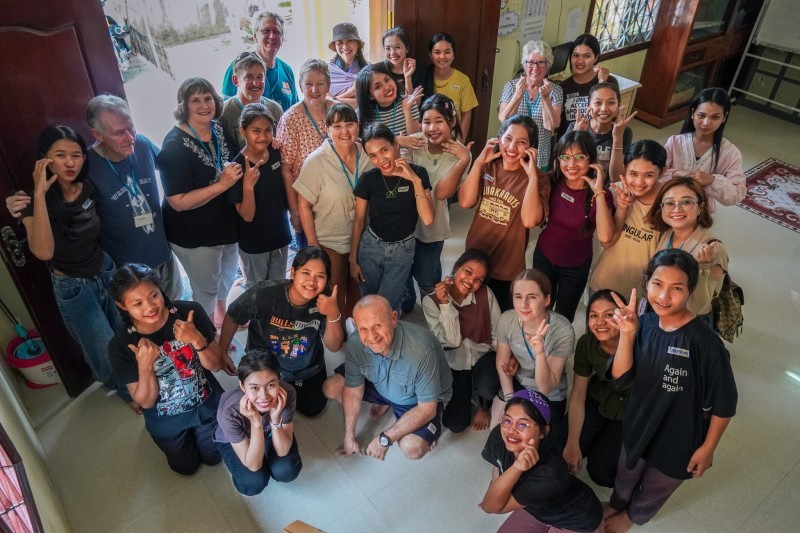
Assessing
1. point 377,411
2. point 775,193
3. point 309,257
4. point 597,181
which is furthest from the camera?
point 775,193

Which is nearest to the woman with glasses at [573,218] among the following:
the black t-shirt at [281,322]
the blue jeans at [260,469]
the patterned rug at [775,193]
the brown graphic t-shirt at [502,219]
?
the brown graphic t-shirt at [502,219]

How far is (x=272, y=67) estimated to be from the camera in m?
3.52

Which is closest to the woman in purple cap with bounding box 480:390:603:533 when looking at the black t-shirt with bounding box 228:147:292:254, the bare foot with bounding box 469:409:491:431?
the bare foot with bounding box 469:409:491:431

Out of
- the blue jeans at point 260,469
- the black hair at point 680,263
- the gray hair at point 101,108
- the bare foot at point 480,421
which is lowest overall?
the bare foot at point 480,421

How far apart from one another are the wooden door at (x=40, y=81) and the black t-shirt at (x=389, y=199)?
1.32m

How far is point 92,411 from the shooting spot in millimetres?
3043

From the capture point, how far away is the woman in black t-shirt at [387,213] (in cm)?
279

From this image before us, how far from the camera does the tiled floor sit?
257cm

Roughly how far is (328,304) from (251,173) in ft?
2.47

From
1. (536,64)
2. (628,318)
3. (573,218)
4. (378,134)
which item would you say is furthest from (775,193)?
(378,134)

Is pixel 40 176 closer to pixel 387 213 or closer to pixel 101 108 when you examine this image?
pixel 101 108

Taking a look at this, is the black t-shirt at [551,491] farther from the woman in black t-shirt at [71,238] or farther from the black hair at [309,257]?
the woman in black t-shirt at [71,238]

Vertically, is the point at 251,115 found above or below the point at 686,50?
above

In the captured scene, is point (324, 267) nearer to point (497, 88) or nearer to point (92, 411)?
point (92, 411)
